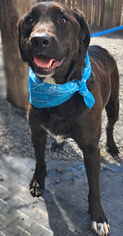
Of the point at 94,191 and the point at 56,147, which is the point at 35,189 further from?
the point at 56,147

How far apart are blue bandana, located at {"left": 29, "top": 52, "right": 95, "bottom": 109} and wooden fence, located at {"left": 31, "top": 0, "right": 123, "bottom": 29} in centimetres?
781

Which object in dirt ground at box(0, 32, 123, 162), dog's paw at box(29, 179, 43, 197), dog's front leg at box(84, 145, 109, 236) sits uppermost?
dog's front leg at box(84, 145, 109, 236)

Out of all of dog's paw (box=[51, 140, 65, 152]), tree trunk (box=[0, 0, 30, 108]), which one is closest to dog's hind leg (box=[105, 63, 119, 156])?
dog's paw (box=[51, 140, 65, 152])

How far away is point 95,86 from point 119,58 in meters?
4.78

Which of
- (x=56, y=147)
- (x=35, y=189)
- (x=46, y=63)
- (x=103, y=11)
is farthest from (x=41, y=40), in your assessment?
(x=103, y=11)

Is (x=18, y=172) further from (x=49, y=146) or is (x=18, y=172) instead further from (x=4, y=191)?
(x=49, y=146)

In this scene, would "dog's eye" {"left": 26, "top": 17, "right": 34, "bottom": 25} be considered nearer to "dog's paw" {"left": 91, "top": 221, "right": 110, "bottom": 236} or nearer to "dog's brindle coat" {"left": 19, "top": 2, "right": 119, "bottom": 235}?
"dog's brindle coat" {"left": 19, "top": 2, "right": 119, "bottom": 235}

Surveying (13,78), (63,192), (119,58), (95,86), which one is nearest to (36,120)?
(95,86)

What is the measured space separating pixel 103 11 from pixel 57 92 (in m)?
8.46

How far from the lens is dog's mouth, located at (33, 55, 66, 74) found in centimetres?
196

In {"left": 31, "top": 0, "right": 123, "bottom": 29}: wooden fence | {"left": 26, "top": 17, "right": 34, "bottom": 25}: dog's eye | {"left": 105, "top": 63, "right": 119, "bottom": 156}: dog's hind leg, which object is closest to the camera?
{"left": 26, "top": 17, "right": 34, "bottom": 25}: dog's eye

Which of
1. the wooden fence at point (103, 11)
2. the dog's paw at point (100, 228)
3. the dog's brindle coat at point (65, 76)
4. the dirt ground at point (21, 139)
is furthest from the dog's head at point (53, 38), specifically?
the wooden fence at point (103, 11)

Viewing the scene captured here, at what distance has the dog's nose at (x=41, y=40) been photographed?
1.79 m

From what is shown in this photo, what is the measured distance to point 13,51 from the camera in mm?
3986
